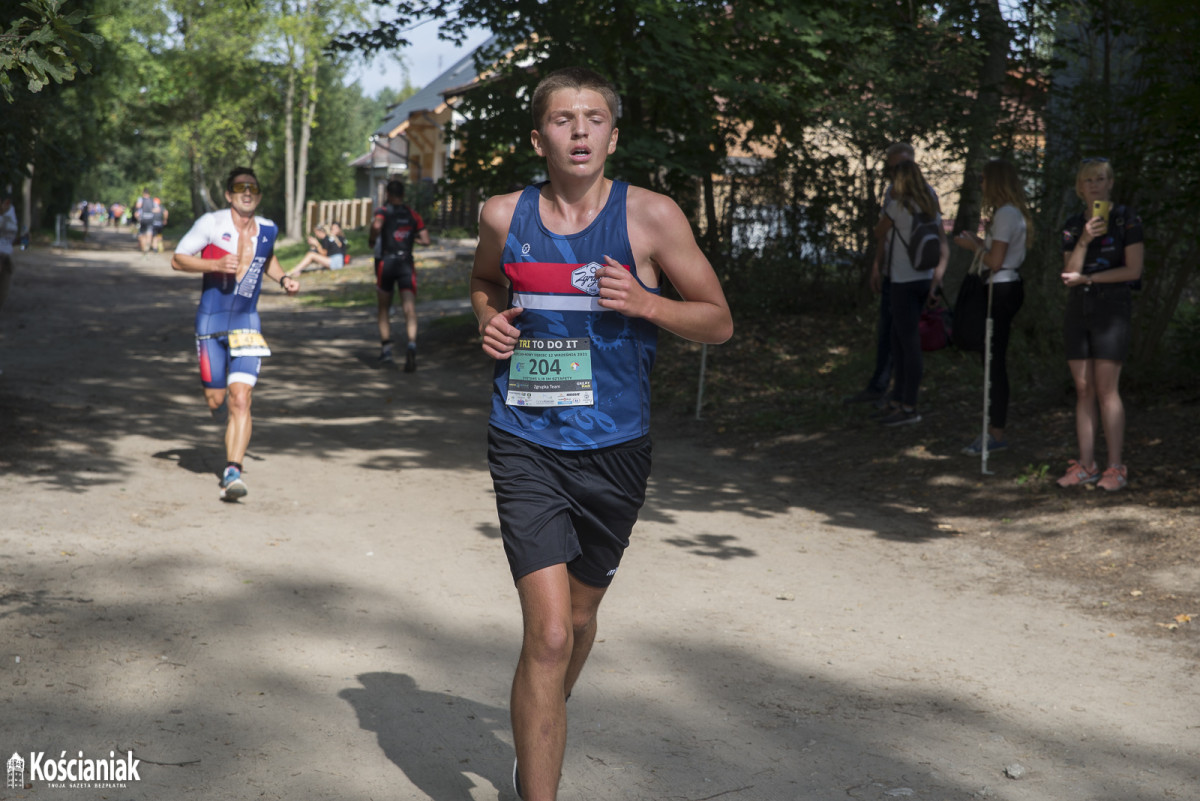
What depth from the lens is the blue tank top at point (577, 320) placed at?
3.24 meters

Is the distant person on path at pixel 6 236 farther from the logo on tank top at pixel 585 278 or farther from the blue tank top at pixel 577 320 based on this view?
the logo on tank top at pixel 585 278

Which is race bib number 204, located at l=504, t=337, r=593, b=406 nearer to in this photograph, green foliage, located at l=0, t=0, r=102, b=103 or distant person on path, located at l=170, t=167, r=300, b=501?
green foliage, located at l=0, t=0, r=102, b=103

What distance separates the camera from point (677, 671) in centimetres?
478

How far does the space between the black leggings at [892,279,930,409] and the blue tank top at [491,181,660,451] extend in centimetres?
687

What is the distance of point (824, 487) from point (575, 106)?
6014 mm

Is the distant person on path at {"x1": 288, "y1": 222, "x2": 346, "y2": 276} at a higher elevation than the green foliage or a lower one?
lower

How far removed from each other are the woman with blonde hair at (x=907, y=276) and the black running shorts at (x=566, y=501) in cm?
677

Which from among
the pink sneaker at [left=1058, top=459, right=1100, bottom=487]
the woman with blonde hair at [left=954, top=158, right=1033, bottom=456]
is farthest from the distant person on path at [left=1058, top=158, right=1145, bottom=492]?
the woman with blonde hair at [left=954, top=158, right=1033, bottom=456]

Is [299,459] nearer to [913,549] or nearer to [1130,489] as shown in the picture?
[913,549]

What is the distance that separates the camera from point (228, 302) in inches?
297
